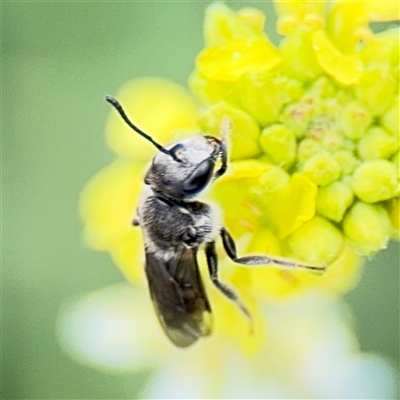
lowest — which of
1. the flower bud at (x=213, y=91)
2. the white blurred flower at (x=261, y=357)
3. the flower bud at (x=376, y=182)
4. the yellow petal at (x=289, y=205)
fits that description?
the white blurred flower at (x=261, y=357)

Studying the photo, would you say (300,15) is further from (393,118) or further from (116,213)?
(116,213)

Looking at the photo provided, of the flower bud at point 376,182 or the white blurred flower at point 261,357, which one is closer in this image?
the flower bud at point 376,182

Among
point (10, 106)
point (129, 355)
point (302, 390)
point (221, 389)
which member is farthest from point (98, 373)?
point (10, 106)

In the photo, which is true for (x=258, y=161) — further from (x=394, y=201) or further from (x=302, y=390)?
(x=302, y=390)

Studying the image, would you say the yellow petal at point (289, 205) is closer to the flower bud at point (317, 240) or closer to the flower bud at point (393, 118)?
the flower bud at point (317, 240)

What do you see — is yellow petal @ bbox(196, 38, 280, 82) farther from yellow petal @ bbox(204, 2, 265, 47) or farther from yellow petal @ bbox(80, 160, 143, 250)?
yellow petal @ bbox(80, 160, 143, 250)

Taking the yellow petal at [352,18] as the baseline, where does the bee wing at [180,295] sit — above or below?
below

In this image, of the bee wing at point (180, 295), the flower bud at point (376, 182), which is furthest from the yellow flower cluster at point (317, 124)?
the bee wing at point (180, 295)
